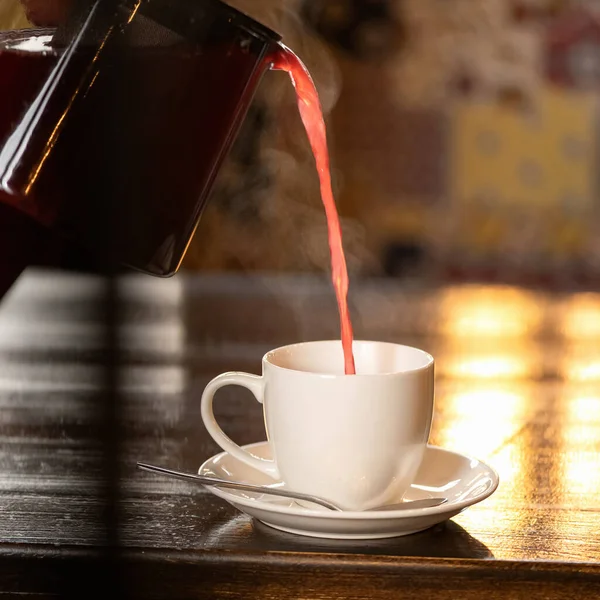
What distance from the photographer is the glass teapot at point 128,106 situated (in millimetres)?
401

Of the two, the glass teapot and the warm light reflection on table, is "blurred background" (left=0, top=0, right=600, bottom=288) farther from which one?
the glass teapot

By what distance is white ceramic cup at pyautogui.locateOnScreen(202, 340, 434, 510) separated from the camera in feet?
1.37

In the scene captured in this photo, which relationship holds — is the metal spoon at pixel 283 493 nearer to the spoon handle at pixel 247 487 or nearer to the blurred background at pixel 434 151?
the spoon handle at pixel 247 487

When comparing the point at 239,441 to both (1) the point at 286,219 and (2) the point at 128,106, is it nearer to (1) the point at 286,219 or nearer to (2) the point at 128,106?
(2) the point at 128,106

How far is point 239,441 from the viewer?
1.85 feet

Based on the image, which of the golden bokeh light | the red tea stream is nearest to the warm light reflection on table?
the golden bokeh light

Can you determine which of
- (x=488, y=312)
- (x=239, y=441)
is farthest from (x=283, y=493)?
(x=488, y=312)

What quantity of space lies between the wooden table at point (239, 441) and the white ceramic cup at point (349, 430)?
0.03 metres

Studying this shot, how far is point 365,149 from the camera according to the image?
2.88 meters

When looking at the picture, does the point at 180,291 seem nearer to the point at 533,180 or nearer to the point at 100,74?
the point at 100,74

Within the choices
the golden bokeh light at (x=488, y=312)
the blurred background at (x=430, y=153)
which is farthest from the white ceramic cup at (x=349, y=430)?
the blurred background at (x=430, y=153)

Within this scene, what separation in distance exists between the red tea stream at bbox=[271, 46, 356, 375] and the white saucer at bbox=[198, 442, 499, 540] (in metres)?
0.08

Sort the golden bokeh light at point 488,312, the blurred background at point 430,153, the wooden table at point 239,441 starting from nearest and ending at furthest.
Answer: the wooden table at point 239,441 < the golden bokeh light at point 488,312 < the blurred background at point 430,153

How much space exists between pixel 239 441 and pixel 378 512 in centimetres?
18
